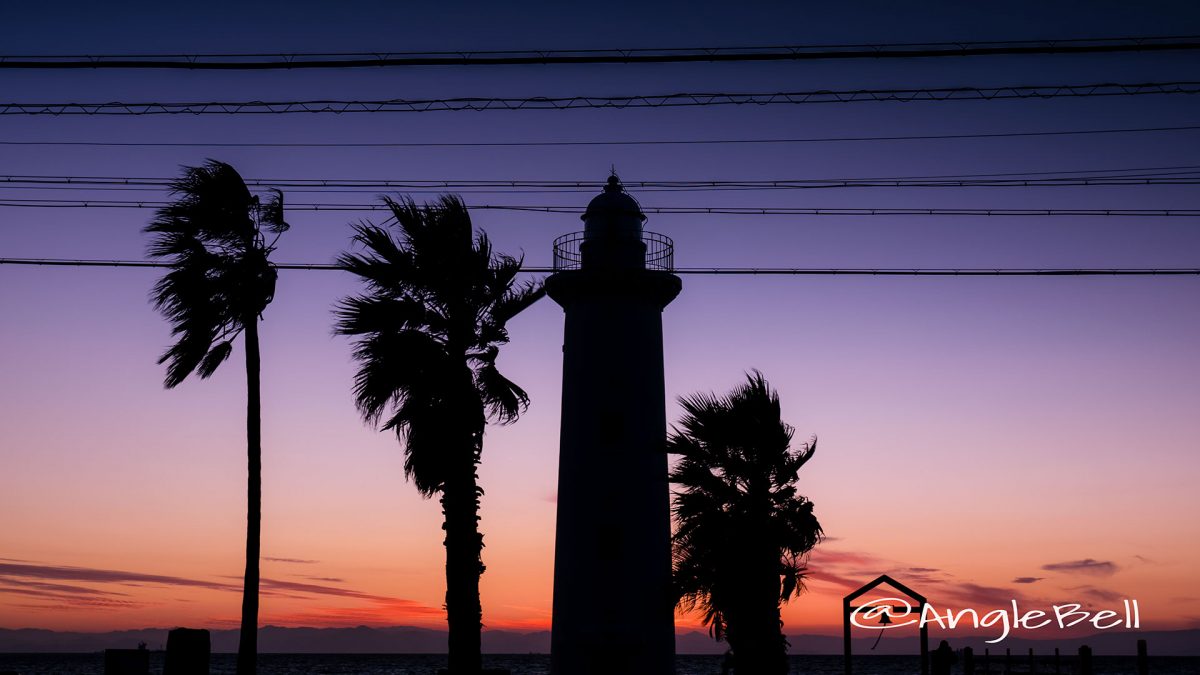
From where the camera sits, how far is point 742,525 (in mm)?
29672

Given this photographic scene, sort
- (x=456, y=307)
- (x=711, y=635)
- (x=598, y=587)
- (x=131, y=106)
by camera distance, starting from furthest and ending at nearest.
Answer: (x=598, y=587)
(x=456, y=307)
(x=711, y=635)
(x=131, y=106)

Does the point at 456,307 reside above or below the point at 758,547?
above

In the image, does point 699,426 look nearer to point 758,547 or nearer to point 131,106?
point 758,547

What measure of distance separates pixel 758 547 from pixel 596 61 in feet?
57.0

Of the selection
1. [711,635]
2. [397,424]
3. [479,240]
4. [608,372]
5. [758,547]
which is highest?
[479,240]

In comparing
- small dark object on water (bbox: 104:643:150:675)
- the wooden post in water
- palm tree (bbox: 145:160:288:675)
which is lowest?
the wooden post in water

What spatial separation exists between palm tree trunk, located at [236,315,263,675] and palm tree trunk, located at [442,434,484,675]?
14.2 feet

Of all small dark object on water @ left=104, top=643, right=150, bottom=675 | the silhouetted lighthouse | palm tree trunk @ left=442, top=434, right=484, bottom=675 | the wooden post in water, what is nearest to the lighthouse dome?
the silhouetted lighthouse

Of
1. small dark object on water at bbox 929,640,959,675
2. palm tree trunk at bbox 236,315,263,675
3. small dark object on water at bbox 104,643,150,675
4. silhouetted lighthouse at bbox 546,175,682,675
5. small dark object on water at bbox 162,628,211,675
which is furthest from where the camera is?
small dark object on water at bbox 929,640,959,675

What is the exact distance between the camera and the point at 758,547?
29516mm

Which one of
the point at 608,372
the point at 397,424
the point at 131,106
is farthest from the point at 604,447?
the point at 131,106

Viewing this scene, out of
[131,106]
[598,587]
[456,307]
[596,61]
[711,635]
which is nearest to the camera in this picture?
[596,61]

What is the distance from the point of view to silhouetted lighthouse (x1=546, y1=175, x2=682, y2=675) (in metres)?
33.9

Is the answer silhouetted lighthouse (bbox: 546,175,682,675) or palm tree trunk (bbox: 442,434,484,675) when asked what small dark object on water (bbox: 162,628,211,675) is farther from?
silhouetted lighthouse (bbox: 546,175,682,675)
